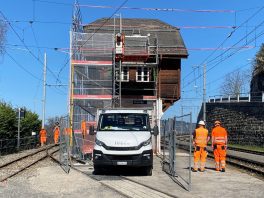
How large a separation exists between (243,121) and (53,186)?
43025mm

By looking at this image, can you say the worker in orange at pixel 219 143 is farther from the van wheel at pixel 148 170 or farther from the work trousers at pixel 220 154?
the van wheel at pixel 148 170

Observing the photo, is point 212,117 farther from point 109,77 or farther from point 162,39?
point 109,77

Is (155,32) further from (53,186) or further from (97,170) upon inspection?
(53,186)

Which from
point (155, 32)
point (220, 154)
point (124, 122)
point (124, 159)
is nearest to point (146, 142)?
point (124, 159)

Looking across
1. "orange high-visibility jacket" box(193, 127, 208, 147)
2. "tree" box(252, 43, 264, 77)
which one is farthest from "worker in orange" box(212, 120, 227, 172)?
"tree" box(252, 43, 264, 77)

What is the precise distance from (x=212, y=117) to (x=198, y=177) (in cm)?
5199

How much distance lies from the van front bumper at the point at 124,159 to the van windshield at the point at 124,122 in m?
1.28

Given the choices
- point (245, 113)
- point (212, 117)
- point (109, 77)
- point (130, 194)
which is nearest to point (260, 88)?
point (212, 117)

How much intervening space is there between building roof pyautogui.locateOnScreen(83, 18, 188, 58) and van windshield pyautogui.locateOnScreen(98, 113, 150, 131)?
2391 cm

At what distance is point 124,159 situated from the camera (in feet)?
53.2

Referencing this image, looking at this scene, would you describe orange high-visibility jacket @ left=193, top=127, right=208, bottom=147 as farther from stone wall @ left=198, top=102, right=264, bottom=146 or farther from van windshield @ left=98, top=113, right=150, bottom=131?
stone wall @ left=198, top=102, right=264, bottom=146

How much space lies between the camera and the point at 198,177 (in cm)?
1605

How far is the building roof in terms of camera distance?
42469mm

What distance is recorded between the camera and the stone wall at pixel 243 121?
49.9 metres
